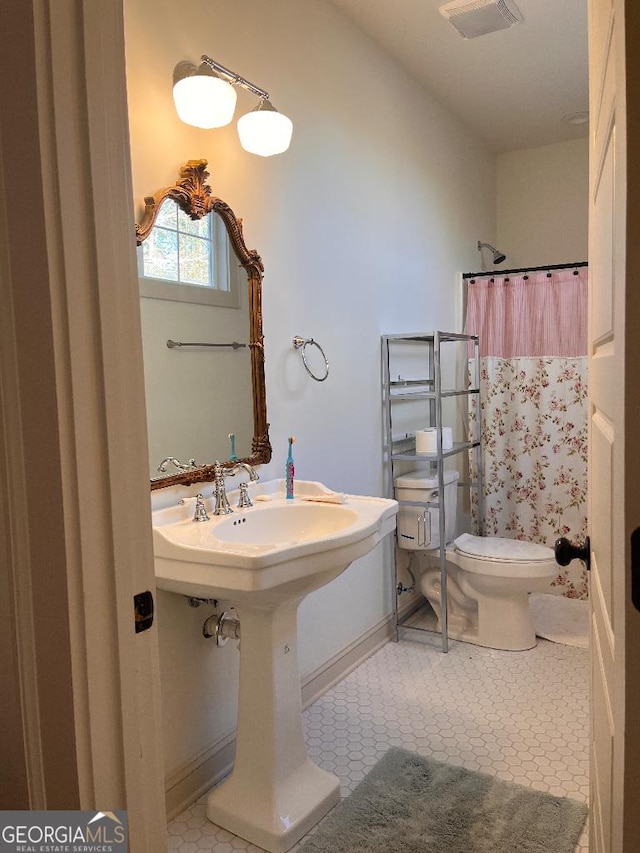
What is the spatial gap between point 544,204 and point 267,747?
11.9 ft

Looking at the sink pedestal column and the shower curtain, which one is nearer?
the sink pedestal column

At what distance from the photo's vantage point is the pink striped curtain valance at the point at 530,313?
11.3 ft

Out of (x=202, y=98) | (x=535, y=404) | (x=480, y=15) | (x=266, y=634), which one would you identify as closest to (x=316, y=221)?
(x=202, y=98)

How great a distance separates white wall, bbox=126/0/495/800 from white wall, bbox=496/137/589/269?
0.90m

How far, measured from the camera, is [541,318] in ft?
11.7

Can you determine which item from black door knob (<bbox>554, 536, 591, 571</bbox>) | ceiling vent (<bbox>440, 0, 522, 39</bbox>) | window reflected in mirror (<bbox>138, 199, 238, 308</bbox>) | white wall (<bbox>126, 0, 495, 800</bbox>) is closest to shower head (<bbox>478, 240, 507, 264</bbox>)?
white wall (<bbox>126, 0, 495, 800</bbox>)

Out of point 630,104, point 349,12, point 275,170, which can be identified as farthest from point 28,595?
point 349,12

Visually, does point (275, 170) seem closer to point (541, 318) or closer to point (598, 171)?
point (598, 171)

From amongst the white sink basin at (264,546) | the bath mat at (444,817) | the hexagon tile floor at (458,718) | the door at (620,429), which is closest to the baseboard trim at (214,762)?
the hexagon tile floor at (458,718)

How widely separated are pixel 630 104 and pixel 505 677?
2490mm

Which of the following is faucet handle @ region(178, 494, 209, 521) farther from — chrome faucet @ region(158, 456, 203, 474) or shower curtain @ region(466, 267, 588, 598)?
shower curtain @ region(466, 267, 588, 598)

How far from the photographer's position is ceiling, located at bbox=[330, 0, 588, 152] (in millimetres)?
2586

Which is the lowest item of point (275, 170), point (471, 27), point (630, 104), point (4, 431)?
point (4, 431)

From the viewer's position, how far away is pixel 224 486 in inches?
78.5
